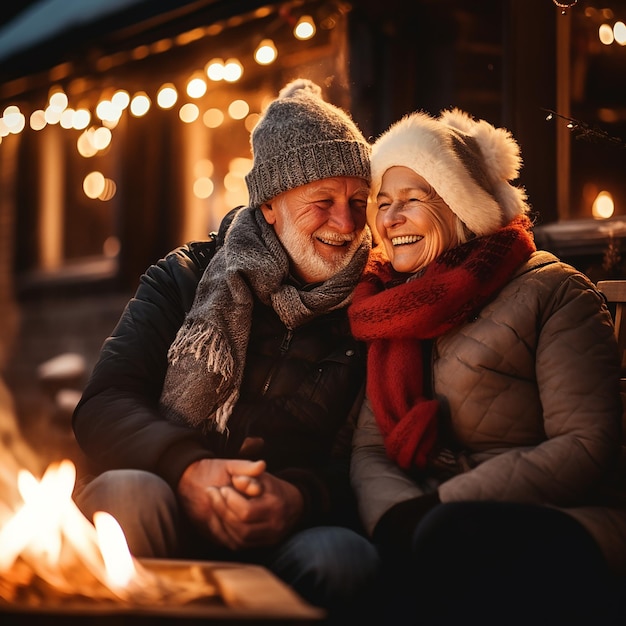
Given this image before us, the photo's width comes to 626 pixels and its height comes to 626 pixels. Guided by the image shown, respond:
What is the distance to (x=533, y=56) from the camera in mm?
4969

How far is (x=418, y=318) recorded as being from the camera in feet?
9.77

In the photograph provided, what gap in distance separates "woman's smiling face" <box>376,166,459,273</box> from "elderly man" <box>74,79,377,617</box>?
0.94 ft

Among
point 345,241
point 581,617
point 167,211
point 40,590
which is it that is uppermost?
point 167,211

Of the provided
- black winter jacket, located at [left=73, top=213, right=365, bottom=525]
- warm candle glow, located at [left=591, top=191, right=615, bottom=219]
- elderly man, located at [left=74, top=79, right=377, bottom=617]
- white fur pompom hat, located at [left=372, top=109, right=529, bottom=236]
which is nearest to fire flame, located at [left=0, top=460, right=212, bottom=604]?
elderly man, located at [left=74, top=79, right=377, bottom=617]

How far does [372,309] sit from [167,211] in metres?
5.31

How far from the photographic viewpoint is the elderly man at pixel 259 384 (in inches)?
110

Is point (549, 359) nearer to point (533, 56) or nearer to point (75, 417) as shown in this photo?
point (75, 417)

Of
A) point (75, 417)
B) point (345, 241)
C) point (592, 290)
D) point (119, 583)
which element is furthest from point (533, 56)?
point (119, 583)

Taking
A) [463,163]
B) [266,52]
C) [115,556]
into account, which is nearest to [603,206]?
[463,163]

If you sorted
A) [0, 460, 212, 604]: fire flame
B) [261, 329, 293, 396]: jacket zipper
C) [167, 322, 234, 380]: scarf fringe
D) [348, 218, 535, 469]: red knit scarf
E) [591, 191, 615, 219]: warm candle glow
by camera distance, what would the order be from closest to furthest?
[0, 460, 212, 604]: fire flame
[348, 218, 535, 469]: red knit scarf
[167, 322, 234, 380]: scarf fringe
[261, 329, 293, 396]: jacket zipper
[591, 191, 615, 219]: warm candle glow

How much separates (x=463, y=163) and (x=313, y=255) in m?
0.68

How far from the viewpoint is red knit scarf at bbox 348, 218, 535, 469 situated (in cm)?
292

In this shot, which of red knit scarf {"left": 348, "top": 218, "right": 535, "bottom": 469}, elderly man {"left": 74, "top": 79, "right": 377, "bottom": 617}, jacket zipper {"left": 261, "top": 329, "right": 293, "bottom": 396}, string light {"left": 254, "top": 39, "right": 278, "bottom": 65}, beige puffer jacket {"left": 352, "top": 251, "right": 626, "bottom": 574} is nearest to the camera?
beige puffer jacket {"left": 352, "top": 251, "right": 626, "bottom": 574}

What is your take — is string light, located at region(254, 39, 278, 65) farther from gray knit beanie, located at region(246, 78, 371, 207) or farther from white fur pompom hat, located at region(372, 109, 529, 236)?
white fur pompom hat, located at region(372, 109, 529, 236)
